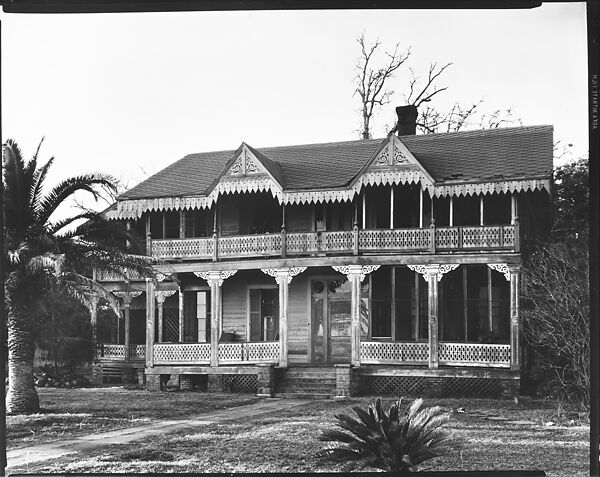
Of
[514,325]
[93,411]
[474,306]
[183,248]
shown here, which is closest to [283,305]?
[183,248]

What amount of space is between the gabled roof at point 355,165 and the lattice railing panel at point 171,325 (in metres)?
1.80

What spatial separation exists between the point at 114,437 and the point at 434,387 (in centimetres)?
463

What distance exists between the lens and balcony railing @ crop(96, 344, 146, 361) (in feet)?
40.2

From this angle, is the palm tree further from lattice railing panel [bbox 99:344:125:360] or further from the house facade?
lattice railing panel [bbox 99:344:125:360]

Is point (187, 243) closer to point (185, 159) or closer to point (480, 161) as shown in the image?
point (185, 159)

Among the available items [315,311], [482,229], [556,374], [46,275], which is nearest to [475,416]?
[556,374]

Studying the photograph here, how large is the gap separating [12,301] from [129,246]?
172 cm

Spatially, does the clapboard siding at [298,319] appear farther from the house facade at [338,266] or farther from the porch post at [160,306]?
the porch post at [160,306]

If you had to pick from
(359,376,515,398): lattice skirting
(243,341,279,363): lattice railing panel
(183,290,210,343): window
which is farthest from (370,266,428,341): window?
(183,290,210,343): window

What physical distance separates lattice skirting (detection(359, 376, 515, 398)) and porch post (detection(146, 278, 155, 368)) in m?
3.06

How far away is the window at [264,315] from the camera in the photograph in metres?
15.0

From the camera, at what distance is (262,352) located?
47.8ft

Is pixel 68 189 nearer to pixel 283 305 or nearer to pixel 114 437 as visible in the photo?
pixel 114 437

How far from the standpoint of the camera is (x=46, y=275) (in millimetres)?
11367
